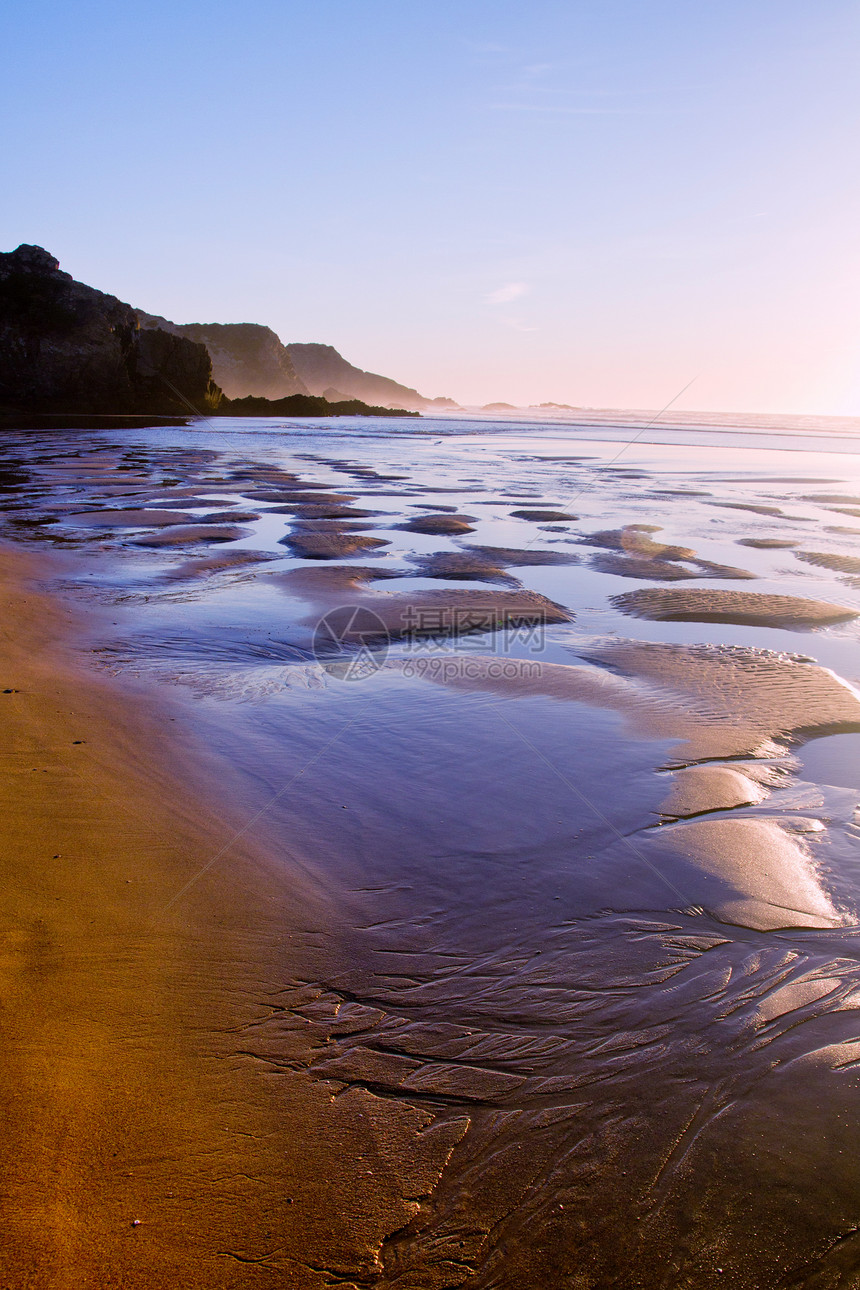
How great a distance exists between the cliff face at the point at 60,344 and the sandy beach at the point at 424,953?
5324cm

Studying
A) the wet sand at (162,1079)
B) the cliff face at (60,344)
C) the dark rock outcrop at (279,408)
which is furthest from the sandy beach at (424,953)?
the dark rock outcrop at (279,408)

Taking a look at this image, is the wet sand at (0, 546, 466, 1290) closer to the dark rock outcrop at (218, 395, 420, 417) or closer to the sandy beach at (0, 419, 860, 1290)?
the sandy beach at (0, 419, 860, 1290)

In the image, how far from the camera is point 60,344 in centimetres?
5275

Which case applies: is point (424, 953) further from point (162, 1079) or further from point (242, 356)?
point (242, 356)

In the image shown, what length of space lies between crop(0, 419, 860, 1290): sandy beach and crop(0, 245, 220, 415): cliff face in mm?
53244

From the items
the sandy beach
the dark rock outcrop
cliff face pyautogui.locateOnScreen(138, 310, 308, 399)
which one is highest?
cliff face pyautogui.locateOnScreen(138, 310, 308, 399)

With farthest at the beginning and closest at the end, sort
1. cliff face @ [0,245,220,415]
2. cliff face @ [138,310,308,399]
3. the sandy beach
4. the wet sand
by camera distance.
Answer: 1. cliff face @ [138,310,308,399]
2. cliff face @ [0,245,220,415]
3. the sandy beach
4. the wet sand

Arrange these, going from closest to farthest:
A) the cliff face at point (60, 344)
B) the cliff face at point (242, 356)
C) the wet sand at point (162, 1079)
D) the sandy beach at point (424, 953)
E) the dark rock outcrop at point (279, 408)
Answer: the wet sand at point (162, 1079), the sandy beach at point (424, 953), the cliff face at point (60, 344), the dark rock outcrop at point (279, 408), the cliff face at point (242, 356)

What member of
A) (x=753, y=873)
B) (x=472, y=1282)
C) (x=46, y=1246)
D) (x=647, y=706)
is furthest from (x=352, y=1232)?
(x=647, y=706)

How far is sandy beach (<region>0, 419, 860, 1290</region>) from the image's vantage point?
2088 mm

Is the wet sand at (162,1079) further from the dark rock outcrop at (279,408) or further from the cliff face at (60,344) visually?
the dark rock outcrop at (279,408)

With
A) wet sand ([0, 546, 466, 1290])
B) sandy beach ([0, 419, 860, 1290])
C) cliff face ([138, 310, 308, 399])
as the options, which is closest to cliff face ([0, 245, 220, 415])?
sandy beach ([0, 419, 860, 1290])

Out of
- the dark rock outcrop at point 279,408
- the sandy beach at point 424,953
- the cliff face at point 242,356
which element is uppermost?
the cliff face at point 242,356

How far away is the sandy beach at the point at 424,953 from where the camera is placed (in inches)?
82.2
